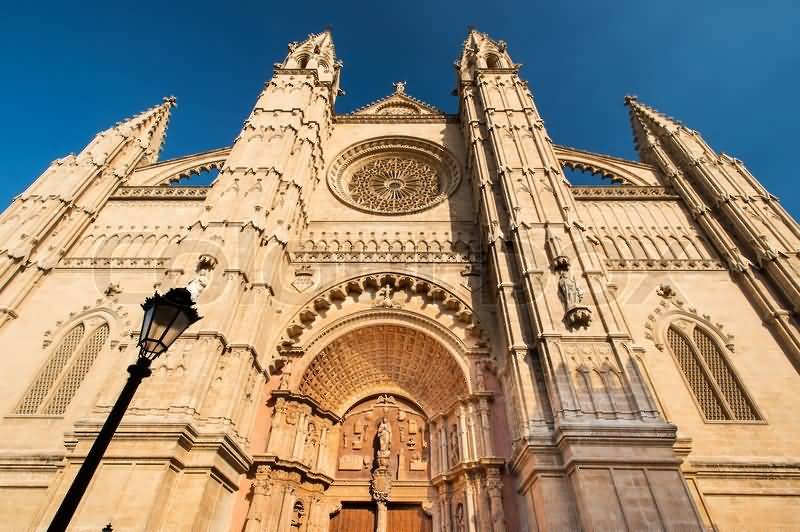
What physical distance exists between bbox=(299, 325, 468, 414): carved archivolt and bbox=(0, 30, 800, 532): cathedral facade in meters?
0.07

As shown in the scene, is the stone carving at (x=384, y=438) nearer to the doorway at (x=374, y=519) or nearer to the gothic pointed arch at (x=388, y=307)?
the doorway at (x=374, y=519)

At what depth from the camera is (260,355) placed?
1134 centimetres

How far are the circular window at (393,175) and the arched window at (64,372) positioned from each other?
941 cm

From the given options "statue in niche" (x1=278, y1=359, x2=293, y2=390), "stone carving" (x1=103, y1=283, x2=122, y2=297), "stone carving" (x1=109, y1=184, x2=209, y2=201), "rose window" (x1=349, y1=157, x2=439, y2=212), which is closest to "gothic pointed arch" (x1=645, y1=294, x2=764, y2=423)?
"rose window" (x1=349, y1=157, x2=439, y2=212)

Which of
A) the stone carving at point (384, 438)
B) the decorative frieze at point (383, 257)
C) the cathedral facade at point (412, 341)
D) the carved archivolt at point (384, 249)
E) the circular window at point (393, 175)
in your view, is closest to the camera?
the cathedral facade at point (412, 341)

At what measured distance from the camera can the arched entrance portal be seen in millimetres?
10109

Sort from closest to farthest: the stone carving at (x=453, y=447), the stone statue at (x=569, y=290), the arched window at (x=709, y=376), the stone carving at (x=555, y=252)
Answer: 1. the stone statue at (x=569, y=290)
2. the arched window at (x=709, y=376)
3. the stone carving at (x=453, y=447)
4. the stone carving at (x=555, y=252)

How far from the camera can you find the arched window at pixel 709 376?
1071 cm

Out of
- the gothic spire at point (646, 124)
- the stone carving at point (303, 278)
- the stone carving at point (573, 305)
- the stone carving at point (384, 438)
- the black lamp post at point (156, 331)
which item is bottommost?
the black lamp post at point (156, 331)

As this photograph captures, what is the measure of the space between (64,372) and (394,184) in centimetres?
1313

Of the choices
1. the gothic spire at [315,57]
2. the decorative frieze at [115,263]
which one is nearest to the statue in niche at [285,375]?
the decorative frieze at [115,263]

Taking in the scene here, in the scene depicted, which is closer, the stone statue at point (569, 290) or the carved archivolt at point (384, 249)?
the stone statue at point (569, 290)

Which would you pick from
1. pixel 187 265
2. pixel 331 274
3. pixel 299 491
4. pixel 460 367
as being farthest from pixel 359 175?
pixel 299 491

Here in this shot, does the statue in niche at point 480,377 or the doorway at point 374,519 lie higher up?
the statue in niche at point 480,377
